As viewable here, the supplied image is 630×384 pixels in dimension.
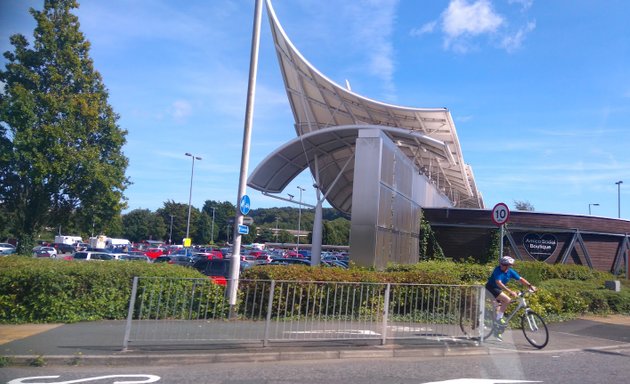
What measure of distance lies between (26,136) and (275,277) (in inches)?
685

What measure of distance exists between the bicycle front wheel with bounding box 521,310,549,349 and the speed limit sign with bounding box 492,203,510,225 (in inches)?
146

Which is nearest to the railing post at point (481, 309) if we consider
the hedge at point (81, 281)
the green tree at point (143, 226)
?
the hedge at point (81, 281)

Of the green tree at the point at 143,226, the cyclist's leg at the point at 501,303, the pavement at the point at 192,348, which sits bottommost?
the pavement at the point at 192,348

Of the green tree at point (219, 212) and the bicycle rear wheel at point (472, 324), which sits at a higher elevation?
the green tree at point (219, 212)

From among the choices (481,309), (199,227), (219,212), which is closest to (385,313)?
(481,309)

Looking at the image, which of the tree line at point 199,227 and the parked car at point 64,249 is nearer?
the parked car at point 64,249

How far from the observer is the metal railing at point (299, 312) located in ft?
30.7

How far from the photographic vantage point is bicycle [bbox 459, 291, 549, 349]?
10.2 meters

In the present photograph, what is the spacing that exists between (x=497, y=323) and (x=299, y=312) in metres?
3.78

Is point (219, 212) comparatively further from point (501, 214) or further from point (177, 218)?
point (501, 214)

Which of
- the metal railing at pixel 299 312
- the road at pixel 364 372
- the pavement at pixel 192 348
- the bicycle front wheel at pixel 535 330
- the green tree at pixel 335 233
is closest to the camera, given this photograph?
the road at pixel 364 372

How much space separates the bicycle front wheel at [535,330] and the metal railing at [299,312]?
887 millimetres

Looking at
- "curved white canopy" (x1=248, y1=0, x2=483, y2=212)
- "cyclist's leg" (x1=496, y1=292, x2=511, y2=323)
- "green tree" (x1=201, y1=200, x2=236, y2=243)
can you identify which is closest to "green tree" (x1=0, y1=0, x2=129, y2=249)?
"curved white canopy" (x1=248, y1=0, x2=483, y2=212)

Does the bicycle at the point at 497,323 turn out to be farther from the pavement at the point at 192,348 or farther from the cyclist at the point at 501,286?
the pavement at the point at 192,348
